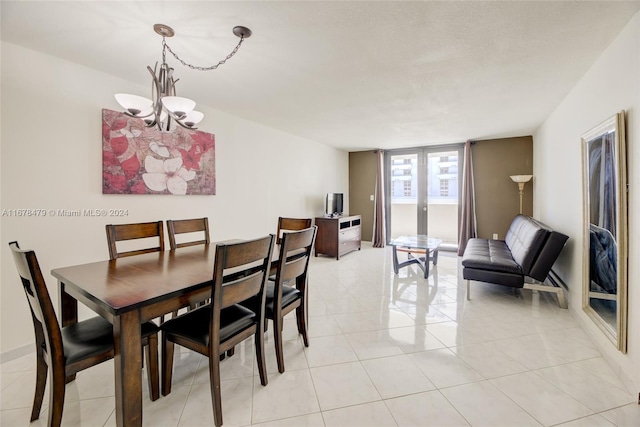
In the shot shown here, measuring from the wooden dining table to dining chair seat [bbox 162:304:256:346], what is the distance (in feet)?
0.72

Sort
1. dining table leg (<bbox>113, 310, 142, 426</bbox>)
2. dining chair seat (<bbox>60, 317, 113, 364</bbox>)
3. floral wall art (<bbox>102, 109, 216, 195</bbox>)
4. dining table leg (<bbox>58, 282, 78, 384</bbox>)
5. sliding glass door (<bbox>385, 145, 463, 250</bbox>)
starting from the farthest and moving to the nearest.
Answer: sliding glass door (<bbox>385, 145, 463, 250</bbox>) < floral wall art (<bbox>102, 109, 216, 195</bbox>) < dining table leg (<bbox>58, 282, 78, 384</bbox>) < dining chair seat (<bbox>60, 317, 113, 364</bbox>) < dining table leg (<bbox>113, 310, 142, 426</bbox>)

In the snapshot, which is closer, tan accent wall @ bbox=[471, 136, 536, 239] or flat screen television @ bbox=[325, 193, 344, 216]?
tan accent wall @ bbox=[471, 136, 536, 239]

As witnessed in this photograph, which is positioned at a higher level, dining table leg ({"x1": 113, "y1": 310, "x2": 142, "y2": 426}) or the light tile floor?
dining table leg ({"x1": 113, "y1": 310, "x2": 142, "y2": 426})

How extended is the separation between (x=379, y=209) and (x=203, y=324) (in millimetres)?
5183

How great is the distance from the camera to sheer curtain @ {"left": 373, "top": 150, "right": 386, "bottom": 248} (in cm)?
623

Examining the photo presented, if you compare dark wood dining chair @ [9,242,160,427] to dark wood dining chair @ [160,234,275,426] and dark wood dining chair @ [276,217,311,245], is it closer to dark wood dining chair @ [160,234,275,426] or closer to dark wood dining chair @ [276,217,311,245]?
dark wood dining chair @ [160,234,275,426]

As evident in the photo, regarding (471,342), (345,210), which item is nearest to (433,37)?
(471,342)

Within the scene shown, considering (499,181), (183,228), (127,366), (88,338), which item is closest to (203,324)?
(127,366)

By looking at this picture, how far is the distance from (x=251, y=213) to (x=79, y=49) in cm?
244

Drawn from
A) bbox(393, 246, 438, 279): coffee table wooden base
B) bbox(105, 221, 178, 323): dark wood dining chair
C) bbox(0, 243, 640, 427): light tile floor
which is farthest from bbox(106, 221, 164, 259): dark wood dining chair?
bbox(393, 246, 438, 279): coffee table wooden base

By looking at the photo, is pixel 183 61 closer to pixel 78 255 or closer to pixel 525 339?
pixel 78 255

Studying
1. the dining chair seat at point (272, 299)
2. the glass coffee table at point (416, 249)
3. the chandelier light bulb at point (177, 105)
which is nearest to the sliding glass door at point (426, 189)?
the glass coffee table at point (416, 249)

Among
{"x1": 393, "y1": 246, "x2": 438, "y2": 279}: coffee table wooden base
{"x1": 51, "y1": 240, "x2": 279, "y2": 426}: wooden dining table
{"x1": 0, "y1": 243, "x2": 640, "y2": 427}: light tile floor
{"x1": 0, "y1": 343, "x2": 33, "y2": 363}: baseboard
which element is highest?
{"x1": 51, "y1": 240, "x2": 279, "y2": 426}: wooden dining table

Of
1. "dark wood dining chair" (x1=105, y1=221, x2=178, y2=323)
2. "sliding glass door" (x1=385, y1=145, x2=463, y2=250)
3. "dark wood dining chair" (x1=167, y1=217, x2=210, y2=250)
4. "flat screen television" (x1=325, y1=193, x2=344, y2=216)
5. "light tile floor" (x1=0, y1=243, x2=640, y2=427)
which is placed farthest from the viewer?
"sliding glass door" (x1=385, y1=145, x2=463, y2=250)
